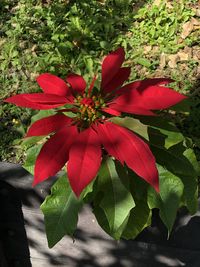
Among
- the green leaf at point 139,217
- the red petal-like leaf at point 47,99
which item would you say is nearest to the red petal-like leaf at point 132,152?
the red petal-like leaf at point 47,99

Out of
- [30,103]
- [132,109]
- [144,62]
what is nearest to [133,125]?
[132,109]

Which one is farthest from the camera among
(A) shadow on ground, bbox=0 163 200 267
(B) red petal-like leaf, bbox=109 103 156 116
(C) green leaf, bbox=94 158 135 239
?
(A) shadow on ground, bbox=0 163 200 267

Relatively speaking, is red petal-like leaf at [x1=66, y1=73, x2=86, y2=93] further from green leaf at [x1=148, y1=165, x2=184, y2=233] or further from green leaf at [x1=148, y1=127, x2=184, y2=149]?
green leaf at [x1=148, y1=165, x2=184, y2=233]

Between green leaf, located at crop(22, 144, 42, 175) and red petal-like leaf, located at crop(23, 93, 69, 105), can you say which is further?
green leaf, located at crop(22, 144, 42, 175)

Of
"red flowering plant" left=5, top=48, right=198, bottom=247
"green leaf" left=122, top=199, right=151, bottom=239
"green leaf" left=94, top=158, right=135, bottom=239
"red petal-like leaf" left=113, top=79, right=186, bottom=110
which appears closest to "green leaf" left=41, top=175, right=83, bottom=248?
"red flowering plant" left=5, top=48, right=198, bottom=247

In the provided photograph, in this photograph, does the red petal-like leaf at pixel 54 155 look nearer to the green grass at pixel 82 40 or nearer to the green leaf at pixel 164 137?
the green leaf at pixel 164 137

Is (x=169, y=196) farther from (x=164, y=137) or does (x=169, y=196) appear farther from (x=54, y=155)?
(x=54, y=155)

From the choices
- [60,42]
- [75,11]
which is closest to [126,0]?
[75,11]
